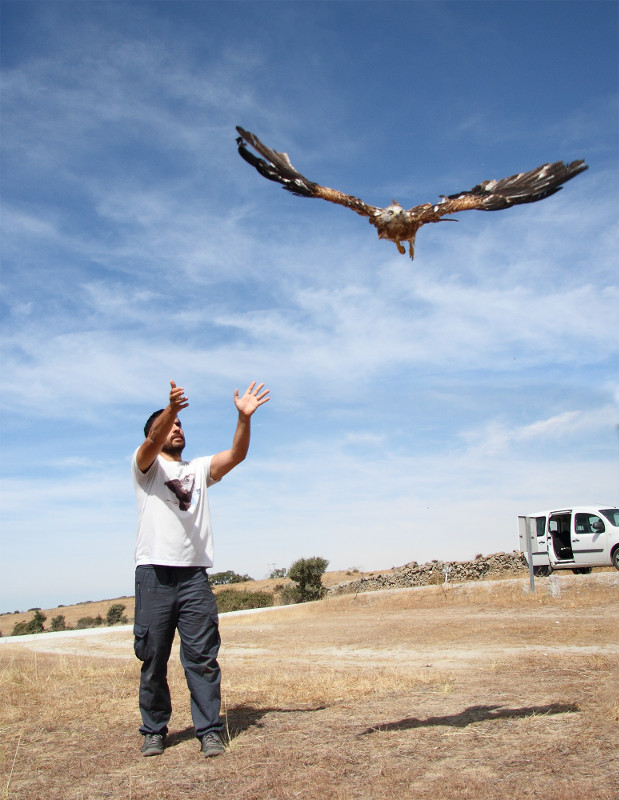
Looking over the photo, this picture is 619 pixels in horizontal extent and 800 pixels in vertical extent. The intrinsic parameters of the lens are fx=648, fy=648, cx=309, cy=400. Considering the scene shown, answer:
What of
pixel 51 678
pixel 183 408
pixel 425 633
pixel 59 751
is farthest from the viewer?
pixel 425 633

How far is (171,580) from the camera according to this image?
188 inches

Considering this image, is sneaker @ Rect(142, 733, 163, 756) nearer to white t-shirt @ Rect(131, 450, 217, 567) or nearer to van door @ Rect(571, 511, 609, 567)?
white t-shirt @ Rect(131, 450, 217, 567)

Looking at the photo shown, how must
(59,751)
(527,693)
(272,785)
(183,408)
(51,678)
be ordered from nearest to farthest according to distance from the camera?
(272,785) < (59,751) < (183,408) < (527,693) < (51,678)

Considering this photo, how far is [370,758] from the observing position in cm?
385

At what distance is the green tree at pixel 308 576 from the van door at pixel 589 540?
12333 mm

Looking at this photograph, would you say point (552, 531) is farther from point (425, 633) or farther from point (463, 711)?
point (463, 711)

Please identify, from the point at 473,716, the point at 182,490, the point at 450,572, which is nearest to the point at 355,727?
the point at 473,716

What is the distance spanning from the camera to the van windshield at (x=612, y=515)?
18.5 m

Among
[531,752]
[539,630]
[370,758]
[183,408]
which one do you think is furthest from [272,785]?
[539,630]

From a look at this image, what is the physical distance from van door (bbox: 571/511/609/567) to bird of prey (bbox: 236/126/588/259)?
1551 cm

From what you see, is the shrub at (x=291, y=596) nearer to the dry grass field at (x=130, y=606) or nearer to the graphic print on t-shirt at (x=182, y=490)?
the dry grass field at (x=130, y=606)

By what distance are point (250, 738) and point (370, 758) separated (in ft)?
3.53

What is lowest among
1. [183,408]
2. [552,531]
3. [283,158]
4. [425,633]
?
[425,633]

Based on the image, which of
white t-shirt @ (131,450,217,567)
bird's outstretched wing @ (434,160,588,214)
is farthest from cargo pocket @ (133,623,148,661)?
bird's outstretched wing @ (434,160,588,214)
